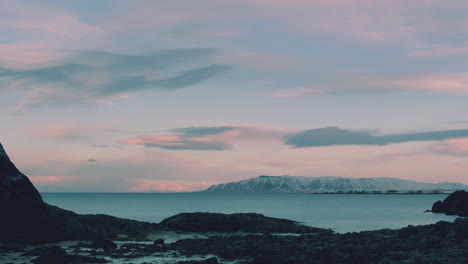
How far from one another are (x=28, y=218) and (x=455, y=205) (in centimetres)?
11774

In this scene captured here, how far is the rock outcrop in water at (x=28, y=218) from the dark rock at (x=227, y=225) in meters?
14.3

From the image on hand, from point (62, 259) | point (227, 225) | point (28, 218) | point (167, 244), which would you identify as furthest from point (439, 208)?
point (62, 259)

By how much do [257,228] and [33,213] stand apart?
111 ft

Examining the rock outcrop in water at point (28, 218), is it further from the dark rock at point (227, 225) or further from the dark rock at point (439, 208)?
the dark rock at point (439, 208)

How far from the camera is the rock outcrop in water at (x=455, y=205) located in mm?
128625

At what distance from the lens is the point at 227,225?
75.8 meters

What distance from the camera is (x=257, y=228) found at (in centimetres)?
7425

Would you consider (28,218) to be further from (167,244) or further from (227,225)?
(227,225)

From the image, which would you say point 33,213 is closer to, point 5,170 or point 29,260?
point 5,170

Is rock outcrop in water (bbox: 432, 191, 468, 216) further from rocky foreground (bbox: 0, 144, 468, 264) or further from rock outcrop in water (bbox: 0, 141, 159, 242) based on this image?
rock outcrop in water (bbox: 0, 141, 159, 242)

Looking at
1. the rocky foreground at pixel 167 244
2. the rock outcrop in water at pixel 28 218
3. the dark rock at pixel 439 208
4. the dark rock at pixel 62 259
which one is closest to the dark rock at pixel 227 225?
the rocky foreground at pixel 167 244

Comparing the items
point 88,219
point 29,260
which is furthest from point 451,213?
point 29,260

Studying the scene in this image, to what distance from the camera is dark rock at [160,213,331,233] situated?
74.1 m

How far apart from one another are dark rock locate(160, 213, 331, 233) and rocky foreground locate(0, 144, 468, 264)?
0.98 metres
